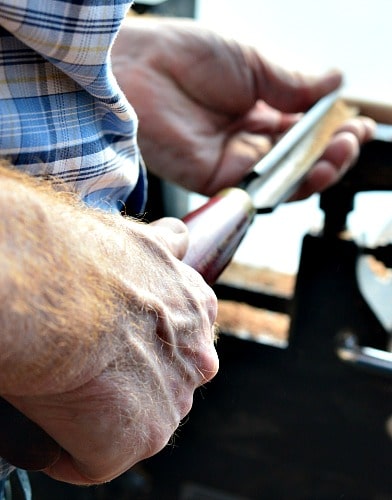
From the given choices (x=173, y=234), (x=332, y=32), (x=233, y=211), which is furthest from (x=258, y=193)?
(x=332, y=32)

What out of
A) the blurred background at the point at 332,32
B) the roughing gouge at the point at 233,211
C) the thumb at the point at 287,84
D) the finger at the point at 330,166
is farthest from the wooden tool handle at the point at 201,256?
the blurred background at the point at 332,32

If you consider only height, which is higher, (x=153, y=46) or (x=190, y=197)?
(x=153, y=46)

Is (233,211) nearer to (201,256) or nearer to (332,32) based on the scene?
(201,256)

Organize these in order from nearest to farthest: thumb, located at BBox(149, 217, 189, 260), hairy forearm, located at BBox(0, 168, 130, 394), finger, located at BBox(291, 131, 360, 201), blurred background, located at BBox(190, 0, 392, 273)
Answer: hairy forearm, located at BBox(0, 168, 130, 394), thumb, located at BBox(149, 217, 189, 260), finger, located at BBox(291, 131, 360, 201), blurred background, located at BBox(190, 0, 392, 273)

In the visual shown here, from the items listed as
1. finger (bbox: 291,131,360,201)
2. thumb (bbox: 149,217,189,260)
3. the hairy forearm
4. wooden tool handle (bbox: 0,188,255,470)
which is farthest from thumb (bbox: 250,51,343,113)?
the hairy forearm

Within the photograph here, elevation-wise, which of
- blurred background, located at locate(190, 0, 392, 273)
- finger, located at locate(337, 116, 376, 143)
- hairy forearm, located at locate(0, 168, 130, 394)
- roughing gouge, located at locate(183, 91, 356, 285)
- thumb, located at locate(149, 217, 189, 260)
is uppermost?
hairy forearm, located at locate(0, 168, 130, 394)

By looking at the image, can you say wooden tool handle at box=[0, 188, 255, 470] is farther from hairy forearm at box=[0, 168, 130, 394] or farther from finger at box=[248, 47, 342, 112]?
finger at box=[248, 47, 342, 112]

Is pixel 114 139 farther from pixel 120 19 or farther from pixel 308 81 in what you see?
pixel 308 81

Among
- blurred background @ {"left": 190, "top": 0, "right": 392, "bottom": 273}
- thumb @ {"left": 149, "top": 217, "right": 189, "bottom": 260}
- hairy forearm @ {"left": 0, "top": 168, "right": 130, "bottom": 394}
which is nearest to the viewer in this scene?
hairy forearm @ {"left": 0, "top": 168, "right": 130, "bottom": 394}

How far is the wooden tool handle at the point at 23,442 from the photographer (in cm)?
31

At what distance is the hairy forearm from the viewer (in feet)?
0.83

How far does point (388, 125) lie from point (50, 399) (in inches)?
24.7

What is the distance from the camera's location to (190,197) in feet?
4.17

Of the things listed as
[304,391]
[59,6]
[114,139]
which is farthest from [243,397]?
[59,6]
